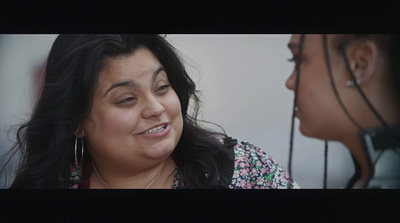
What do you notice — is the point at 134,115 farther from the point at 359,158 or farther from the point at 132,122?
the point at 359,158

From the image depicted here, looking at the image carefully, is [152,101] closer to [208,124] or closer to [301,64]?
[208,124]

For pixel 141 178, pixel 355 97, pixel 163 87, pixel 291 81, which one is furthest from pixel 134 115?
pixel 355 97

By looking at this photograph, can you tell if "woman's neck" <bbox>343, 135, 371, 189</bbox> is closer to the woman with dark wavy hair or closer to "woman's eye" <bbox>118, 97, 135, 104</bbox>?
the woman with dark wavy hair

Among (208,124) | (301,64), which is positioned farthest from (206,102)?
(301,64)

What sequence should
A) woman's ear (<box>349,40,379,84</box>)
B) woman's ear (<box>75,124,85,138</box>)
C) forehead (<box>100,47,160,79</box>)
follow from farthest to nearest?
woman's ear (<box>349,40,379,84</box>), woman's ear (<box>75,124,85,138</box>), forehead (<box>100,47,160,79</box>)

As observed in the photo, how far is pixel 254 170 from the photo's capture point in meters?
2.35

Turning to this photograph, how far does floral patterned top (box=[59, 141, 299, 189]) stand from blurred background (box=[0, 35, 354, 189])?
0.28 ft

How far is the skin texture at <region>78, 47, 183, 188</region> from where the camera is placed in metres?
2.21

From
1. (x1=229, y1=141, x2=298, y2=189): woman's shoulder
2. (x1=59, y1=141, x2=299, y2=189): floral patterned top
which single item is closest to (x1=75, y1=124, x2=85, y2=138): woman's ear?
(x1=59, y1=141, x2=299, y2=189): floral patterned top

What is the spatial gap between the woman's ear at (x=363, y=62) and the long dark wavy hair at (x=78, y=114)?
796 millimetres

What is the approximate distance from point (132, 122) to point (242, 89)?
652 millimetres

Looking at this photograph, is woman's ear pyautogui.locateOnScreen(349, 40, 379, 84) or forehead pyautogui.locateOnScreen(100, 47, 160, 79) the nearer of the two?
forehead pyautogui.locateOnScreen(100, 47, 160, 79)
